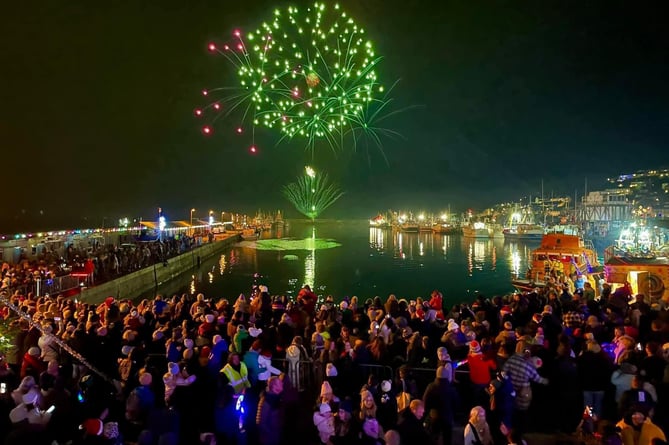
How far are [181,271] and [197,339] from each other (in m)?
37.6

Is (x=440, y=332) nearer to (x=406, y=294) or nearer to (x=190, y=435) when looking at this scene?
(x=190, y=435)

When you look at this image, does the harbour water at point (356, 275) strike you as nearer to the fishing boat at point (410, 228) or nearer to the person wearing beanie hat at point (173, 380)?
the person wearing beanie hat at point (173, 380)

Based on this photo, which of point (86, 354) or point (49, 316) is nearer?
point (86, 354)

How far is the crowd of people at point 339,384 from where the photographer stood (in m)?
4.56

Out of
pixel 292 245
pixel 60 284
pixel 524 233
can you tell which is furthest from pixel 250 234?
pixel 60 284

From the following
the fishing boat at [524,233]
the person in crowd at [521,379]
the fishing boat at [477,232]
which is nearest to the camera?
the person in crowd at [521,379]

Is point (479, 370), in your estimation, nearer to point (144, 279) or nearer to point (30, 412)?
point (30, 412)

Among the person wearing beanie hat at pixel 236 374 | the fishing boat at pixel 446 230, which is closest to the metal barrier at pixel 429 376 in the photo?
the person wearing beanie hat at pixel 236 374

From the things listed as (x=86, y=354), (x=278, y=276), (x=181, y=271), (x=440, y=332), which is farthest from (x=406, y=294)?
(x=86, y=354)

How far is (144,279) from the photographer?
3092cm

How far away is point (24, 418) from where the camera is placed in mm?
4391

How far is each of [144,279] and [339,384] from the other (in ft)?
93.9

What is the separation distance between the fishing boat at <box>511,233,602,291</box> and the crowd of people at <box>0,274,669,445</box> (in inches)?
673

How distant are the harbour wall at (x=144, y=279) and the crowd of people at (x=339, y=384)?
50.4ft
